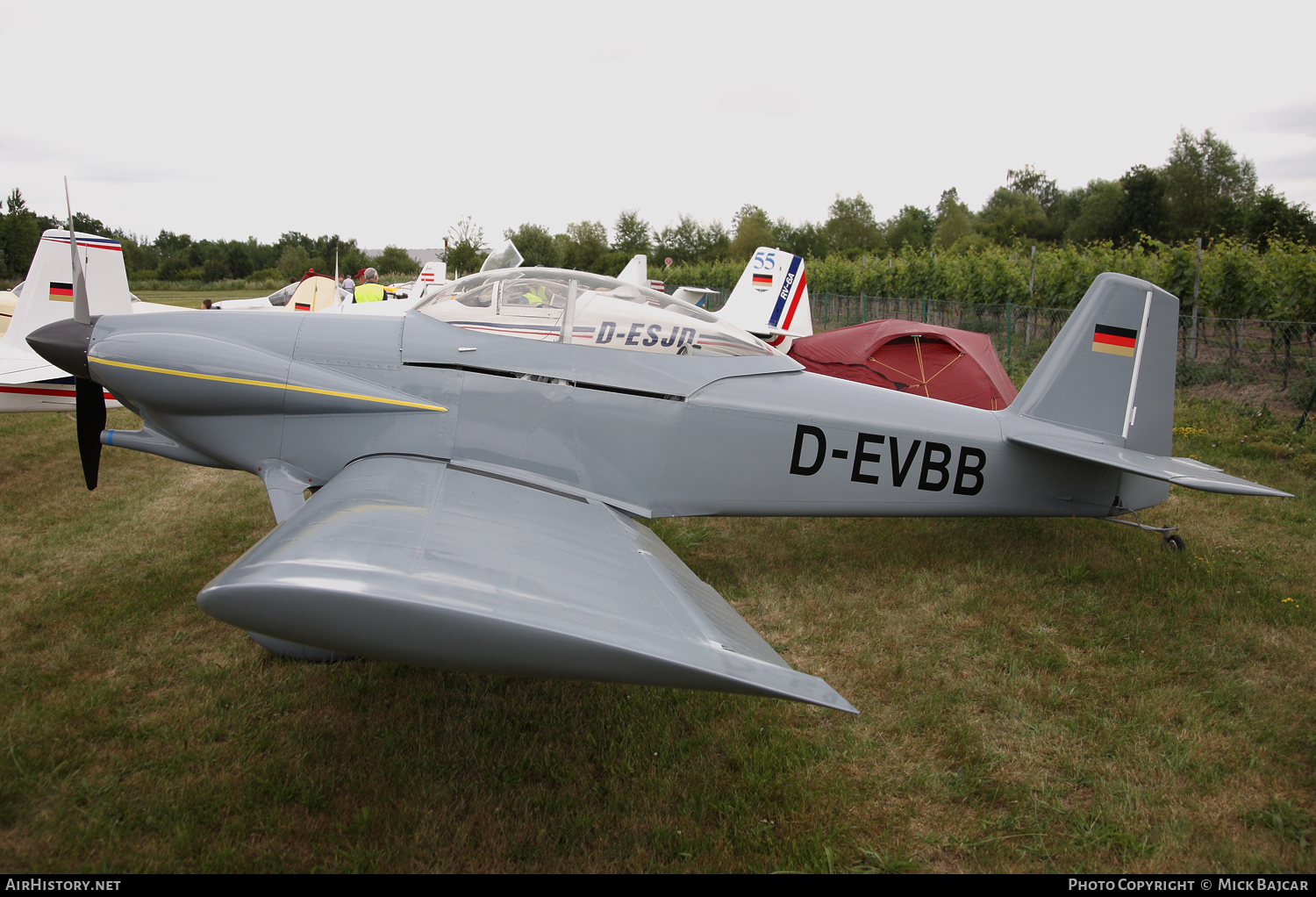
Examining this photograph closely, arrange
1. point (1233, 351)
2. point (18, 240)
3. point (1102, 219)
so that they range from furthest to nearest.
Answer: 1. point (1102, 219)
2. point (18, 240)
3. point (1233, 351)

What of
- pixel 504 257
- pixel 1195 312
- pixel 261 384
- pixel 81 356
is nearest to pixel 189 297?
pixel 504 257

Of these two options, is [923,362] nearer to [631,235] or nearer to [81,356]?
[81,356]

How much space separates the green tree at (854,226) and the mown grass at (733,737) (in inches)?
2596

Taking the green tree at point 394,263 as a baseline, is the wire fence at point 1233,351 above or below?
below

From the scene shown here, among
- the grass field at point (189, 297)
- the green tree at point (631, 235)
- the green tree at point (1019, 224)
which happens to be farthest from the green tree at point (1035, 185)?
the grass field at point (189, 297)

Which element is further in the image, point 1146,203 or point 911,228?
point 911,228

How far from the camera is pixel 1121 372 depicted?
5.03 m

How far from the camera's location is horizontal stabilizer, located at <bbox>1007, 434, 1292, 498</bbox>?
425 cm

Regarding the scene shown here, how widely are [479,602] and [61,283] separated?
769cm

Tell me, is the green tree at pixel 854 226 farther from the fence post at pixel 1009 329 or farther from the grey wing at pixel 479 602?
the grey wing at pixel 479 602

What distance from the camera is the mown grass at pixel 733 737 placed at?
2.64 m

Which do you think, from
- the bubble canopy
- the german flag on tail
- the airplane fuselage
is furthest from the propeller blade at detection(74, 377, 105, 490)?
the german flag on tail

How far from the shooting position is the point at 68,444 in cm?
795
